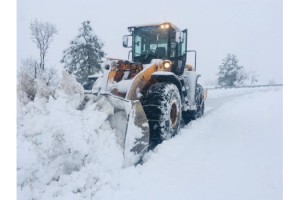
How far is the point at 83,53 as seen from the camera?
3045mm

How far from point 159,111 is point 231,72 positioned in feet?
2.44

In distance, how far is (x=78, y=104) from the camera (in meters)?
2.81

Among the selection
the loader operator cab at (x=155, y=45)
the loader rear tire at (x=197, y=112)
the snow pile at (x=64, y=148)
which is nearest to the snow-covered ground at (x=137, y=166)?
the snow pile at (x=64, y=148)

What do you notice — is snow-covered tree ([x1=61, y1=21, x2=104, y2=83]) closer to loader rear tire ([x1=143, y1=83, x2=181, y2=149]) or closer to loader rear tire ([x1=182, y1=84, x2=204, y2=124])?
loader rear tire ([x1=143, y1=83, x2=181, y2=149])

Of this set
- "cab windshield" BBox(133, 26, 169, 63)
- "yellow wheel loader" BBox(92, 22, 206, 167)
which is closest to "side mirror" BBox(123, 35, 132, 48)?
"yellow wheel loader" BBox(92, 22, 206, 167)

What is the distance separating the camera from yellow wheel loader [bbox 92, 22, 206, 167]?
110 inches

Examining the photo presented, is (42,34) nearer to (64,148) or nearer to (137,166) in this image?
(64,148)

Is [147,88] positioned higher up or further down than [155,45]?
further down

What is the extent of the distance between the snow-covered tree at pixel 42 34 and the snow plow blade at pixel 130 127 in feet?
2.46

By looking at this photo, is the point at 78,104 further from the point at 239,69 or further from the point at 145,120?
the point at 239,69

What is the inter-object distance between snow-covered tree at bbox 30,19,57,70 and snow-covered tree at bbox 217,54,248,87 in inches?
61.1

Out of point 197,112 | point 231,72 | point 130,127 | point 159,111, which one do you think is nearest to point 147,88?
point 159,111

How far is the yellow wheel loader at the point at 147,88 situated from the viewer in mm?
2787

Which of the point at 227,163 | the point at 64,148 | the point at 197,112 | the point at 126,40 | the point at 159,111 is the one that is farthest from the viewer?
the point at 197,112
